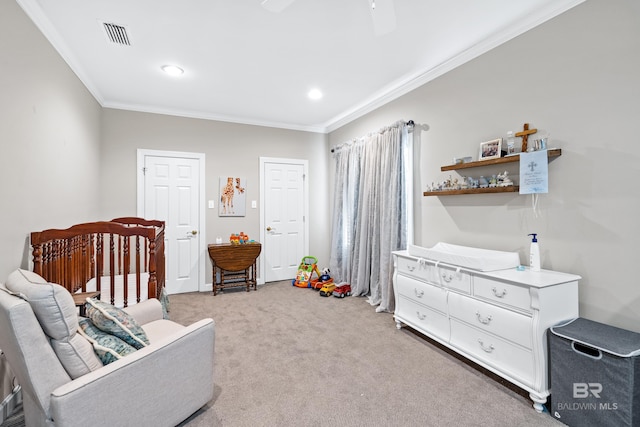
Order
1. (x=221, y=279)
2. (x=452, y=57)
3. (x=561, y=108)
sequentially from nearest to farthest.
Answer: (x=561, y=108)
(x=452, y=57)
(x=221, y=279)

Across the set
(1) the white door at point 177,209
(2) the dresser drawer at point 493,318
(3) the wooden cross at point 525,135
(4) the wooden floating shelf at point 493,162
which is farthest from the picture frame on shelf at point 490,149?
(1) the white door at point 177,209

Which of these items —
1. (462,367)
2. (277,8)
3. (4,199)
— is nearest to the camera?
(277,8)

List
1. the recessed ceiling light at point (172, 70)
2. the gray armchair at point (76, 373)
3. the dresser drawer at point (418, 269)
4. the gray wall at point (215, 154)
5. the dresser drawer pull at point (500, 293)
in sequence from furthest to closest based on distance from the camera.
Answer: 1. the gray wall at point (215, 154)
2. the recessed ceiling light at point (172, 70)
3. the dresser drawer at point (418, 269)
4. the dresser drawer pull at point (500, 293)
5. the gray armchair at point (76, 373)

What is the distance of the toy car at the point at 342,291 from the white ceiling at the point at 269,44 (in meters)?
2.42

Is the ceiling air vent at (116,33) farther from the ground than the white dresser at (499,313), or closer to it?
farther from the ground

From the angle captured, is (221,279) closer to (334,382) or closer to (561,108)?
(334,382)

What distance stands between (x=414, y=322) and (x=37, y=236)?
2.95 metres

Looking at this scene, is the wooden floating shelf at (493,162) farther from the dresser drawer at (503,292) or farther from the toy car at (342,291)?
the toy car at (342,291)

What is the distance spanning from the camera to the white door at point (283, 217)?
478 centimetres

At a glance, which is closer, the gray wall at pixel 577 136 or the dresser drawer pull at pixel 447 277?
the gray wall at pixel 577 136

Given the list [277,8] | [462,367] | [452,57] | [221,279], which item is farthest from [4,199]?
[452,57]

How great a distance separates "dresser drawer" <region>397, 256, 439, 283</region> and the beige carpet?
579 millimetres

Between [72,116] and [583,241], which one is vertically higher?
[72,116]

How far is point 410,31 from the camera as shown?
93.7 inches
